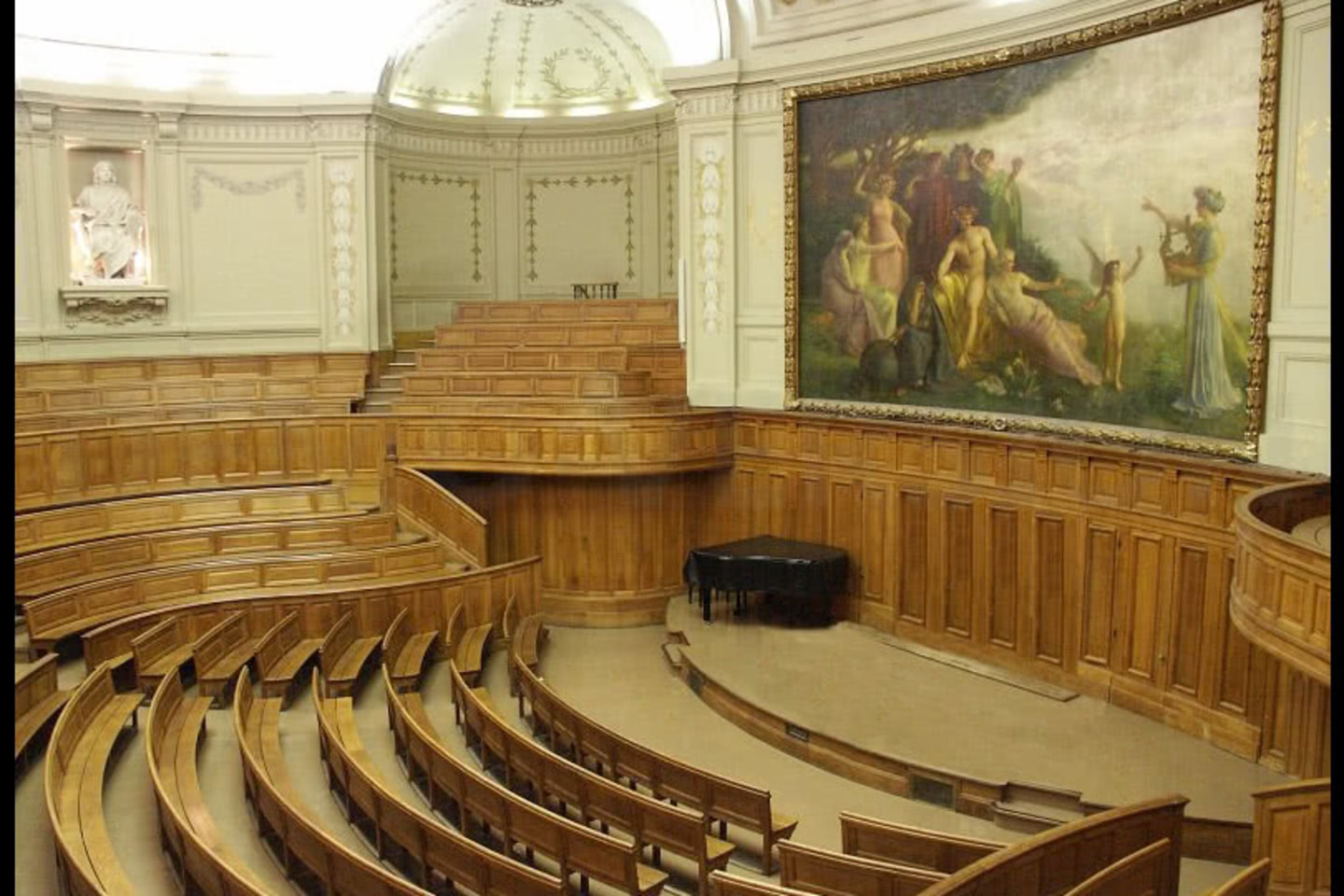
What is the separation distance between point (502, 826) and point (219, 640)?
3.72 m

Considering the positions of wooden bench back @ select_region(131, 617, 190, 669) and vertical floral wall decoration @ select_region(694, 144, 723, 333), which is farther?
vertical floral wall decoration @ select_region(694, 144, 723, 333)

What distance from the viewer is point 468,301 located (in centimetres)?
1503

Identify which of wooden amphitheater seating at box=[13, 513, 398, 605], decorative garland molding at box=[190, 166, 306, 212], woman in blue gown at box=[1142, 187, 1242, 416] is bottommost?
wooden amphitheater seating at box=[13, 513, 398, 605]

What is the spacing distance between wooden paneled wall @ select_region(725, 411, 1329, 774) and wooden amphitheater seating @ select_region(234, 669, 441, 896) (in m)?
5.33

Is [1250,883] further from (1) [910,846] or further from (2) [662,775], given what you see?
(2) [662,775]

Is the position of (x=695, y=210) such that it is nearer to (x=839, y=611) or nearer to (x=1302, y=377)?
(x=839, y=611)

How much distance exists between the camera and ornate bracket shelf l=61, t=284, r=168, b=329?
12.5 meters

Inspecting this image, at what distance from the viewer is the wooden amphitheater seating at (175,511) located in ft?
32.8

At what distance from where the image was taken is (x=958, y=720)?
8.84 meters

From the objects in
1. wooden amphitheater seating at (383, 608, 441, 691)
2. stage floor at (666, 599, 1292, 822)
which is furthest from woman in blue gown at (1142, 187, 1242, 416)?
wooden amphitheater seating at (383, 608, 441, 691)

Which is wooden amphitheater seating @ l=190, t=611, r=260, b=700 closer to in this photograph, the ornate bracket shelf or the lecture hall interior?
the lecture hall interior

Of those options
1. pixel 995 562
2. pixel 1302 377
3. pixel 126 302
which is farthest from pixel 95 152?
pixel 1302 377

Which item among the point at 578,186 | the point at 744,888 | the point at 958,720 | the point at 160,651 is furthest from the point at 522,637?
the point at 578,186

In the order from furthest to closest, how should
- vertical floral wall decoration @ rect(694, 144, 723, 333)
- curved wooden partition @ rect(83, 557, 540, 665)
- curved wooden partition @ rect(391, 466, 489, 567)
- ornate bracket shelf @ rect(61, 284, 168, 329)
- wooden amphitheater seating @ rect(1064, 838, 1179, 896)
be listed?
ornate bracket shelf @ rect(61, 284, 168, 329) < vertical floral wall decoration @ rect(694, 144, 723, 333) < curved wooden partition @ rect(391, 466, 489, 567) < curved wooden partition @ rect(83, 557, 540, 665) < wooden amphitheater seating @ rect(1064, 838, 1179, 896)
